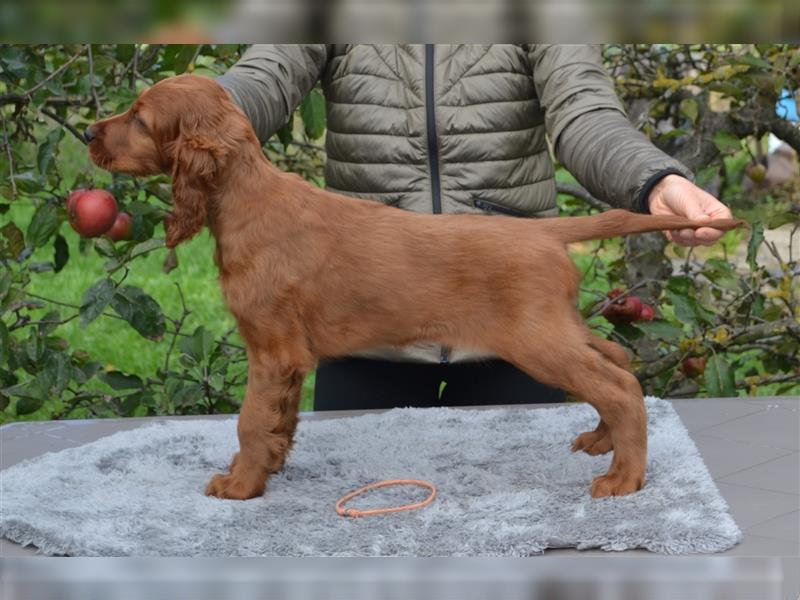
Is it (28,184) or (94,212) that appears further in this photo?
(28,184)

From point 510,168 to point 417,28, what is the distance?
173 centimetres

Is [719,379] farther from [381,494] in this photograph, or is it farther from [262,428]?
[262,428]

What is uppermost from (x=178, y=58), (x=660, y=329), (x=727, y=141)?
(x=178, y=58)

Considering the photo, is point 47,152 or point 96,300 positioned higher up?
point 47,152

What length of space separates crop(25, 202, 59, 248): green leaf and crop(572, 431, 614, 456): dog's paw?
60.8 inches

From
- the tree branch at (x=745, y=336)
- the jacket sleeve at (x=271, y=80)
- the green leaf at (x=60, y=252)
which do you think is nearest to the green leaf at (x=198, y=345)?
the green leaf at (x=60, y=252)

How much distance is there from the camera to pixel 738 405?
85.3 inches

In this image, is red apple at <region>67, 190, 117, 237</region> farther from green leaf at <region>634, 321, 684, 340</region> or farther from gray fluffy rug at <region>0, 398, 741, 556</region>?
green leaf at <region>634, 321, 684, 340</region>

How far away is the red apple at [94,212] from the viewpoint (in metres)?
1.88

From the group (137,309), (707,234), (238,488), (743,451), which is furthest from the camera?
(137,309)

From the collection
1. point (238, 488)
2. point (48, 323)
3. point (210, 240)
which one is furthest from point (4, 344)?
point (238, 488)

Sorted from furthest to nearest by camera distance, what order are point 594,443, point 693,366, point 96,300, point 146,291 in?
point 146,291 → point 693,366 → point 96,300 → point 594,443

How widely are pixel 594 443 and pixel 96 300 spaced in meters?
1.29

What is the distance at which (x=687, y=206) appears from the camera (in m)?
1.37
